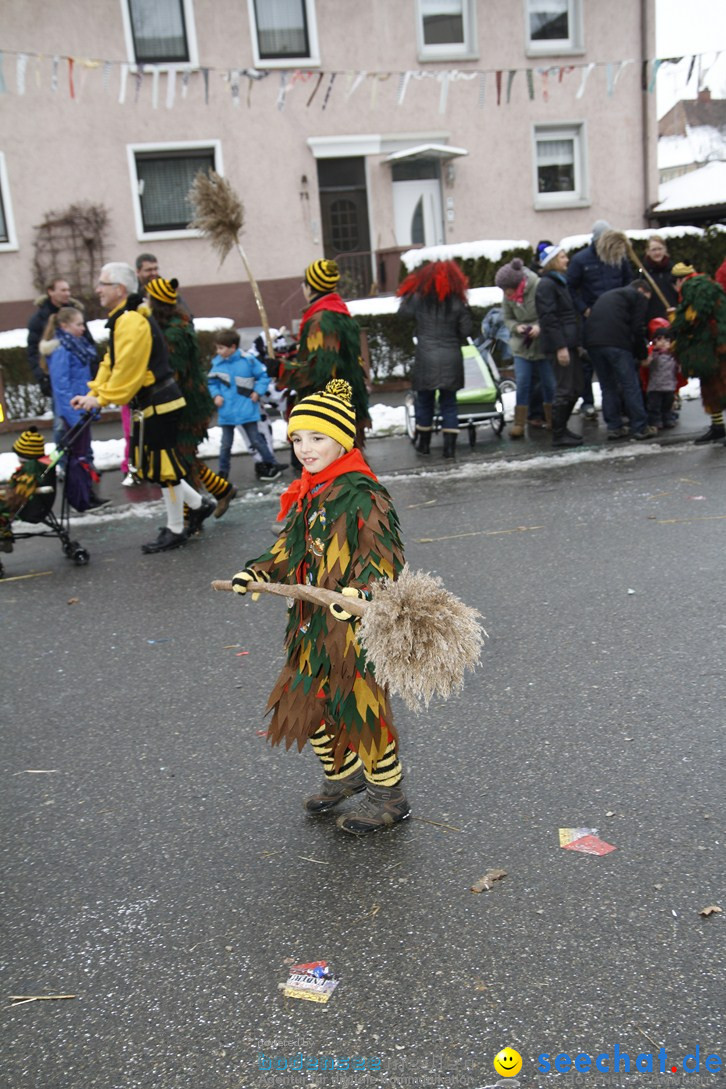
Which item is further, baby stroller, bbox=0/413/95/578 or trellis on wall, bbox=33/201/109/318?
trellis on wall, bbox=33/201/109/318

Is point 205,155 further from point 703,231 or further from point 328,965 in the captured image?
point 328,965

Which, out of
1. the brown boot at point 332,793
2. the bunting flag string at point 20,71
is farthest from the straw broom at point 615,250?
the bunting flag string at point 20,71

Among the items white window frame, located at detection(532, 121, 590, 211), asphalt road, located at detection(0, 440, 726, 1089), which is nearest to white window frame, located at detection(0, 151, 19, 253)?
white window frame, located at detection(532, 121, 590, 211)

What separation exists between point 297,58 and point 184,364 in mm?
15933

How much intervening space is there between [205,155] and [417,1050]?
69.6 feet

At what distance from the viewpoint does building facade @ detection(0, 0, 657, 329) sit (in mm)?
20359

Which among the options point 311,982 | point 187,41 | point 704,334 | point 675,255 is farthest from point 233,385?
point 187,41

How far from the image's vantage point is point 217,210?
11.5 metres

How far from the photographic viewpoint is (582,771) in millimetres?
3783

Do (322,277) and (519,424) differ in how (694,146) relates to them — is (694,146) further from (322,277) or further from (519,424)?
Result: (322,277)

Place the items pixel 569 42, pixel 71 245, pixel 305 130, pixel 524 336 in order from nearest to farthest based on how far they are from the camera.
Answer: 1. pixel 524 336
2. pixel 71 245
3. pixel 305 130
4. pixel 569 42

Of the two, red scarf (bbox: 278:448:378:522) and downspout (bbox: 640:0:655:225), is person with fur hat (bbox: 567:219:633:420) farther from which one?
downspout (bbox: 640:0:655:225)

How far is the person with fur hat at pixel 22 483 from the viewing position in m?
7.39

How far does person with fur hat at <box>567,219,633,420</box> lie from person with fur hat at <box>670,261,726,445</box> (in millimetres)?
1048
